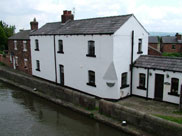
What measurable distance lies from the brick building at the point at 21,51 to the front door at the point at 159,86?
647 inches

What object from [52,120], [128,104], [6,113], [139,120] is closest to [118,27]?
[128,104]

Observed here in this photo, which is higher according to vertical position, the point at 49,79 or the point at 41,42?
the point at 41,42

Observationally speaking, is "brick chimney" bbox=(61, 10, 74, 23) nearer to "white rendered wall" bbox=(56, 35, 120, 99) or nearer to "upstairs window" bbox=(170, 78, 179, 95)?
"white rendered wall" bbox=(56, 35, 120, 99)

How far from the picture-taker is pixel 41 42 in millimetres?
20688

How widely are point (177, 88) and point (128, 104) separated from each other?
3.55 metres

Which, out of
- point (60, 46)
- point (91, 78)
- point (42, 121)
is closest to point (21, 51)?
point (60, 46)

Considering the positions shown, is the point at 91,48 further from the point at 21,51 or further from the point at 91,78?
the point at 21,51

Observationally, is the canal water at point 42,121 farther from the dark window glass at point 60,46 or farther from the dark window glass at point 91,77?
the dark window glass at point 60,46

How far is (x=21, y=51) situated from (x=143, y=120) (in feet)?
68.7

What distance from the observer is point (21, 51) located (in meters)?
25.6

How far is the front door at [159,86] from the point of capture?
13.4 meters

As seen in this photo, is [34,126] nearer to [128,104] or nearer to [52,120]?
[52,120]

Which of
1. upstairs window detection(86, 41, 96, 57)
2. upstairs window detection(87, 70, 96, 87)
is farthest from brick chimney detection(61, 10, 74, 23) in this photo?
upstairs window detection(87, 70, 96, 87)

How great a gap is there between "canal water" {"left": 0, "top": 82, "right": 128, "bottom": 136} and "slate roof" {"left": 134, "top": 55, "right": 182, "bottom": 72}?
5946 millimetres
